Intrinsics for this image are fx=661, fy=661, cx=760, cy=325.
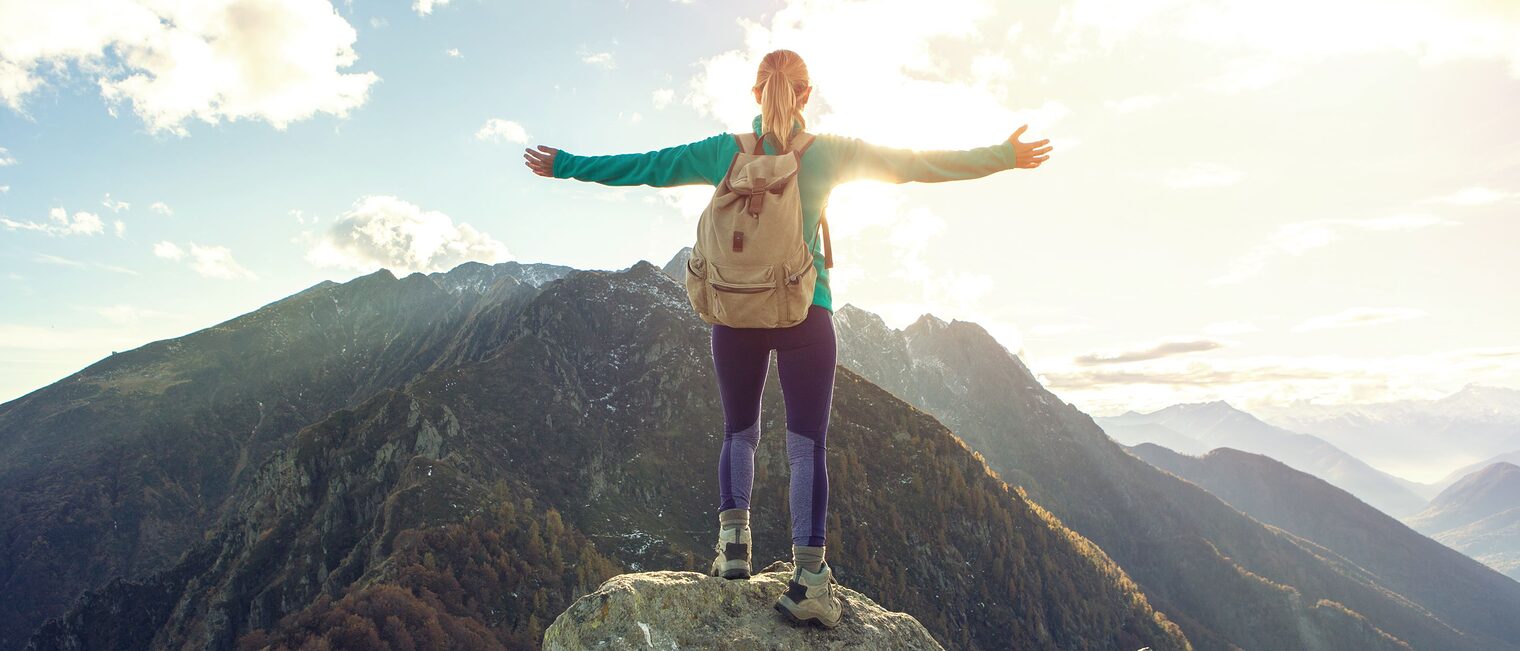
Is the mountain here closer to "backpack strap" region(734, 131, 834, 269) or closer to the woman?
the woman

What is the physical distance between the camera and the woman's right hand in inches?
235

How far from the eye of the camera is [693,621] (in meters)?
5.90

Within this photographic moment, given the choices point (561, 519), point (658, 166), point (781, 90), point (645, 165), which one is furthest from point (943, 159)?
point (561, 519)

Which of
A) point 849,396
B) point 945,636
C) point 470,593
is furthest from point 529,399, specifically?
point 945,636

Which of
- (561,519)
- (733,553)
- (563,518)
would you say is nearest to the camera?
(733,553)

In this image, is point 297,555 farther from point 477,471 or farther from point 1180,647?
point 1180,647

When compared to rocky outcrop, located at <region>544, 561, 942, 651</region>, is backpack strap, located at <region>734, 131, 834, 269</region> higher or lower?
higher

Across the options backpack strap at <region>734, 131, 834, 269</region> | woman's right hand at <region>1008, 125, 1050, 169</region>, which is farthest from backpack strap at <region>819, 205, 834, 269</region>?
woman's right hand at <region>1008, 125, 1050, 169</region>

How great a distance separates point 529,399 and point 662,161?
153974 mm

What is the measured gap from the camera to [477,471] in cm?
12194

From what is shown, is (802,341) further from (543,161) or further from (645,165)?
(543,161)

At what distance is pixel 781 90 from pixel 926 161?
58.0 inches

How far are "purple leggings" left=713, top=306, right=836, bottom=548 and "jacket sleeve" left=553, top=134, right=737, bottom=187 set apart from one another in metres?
1.54

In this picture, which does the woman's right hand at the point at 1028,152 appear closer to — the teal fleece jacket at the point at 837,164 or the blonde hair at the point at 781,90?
the teal fleece jacket at the point at 837,164
